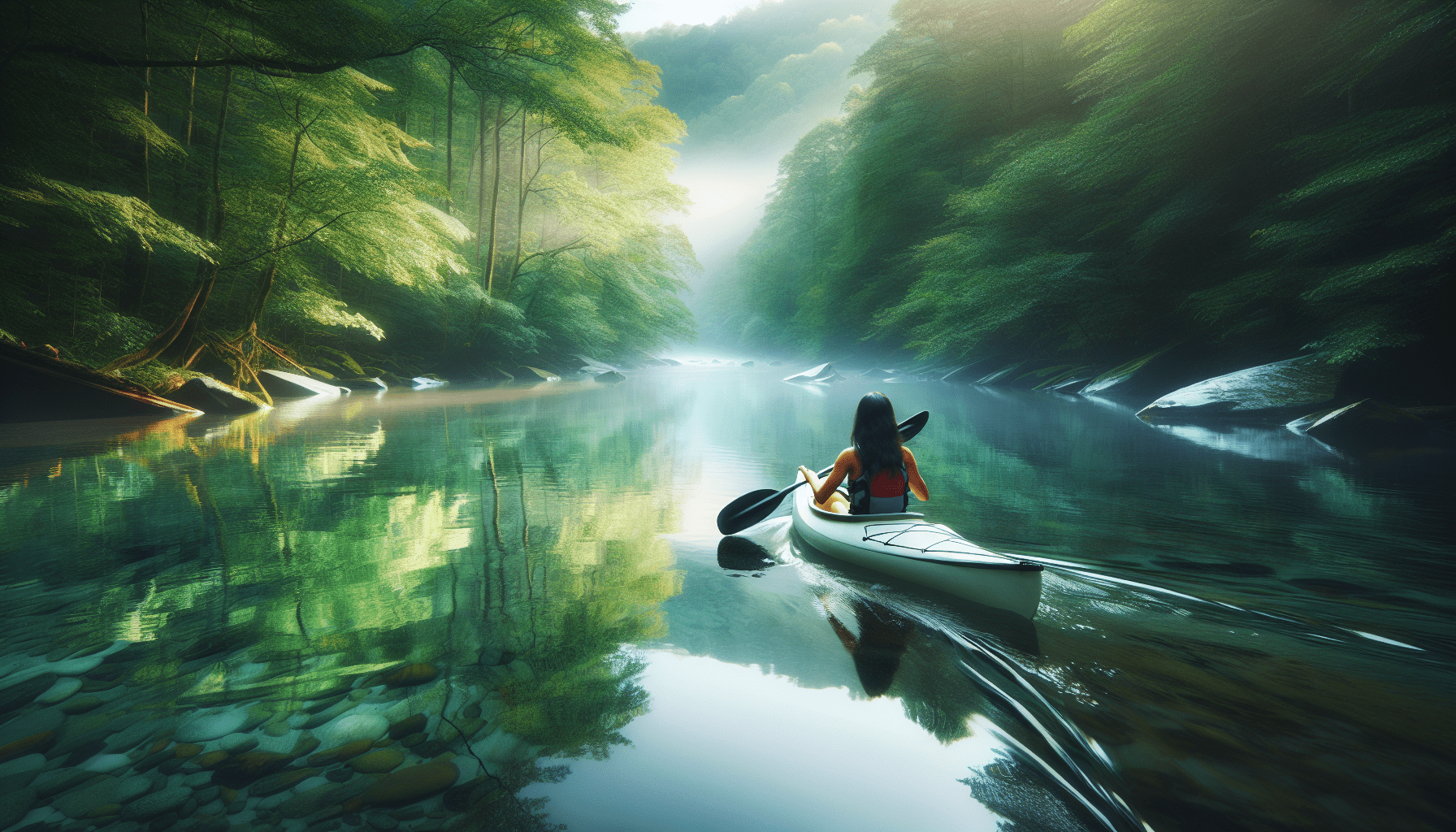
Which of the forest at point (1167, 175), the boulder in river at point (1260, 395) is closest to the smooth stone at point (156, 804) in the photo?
the forest at point (1167, 175)

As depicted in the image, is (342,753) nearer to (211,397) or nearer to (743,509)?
(743,509)

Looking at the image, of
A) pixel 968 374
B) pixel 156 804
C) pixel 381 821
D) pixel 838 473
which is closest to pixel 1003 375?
pixel 968 374

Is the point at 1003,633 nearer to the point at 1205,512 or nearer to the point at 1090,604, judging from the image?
the point at 1090,604

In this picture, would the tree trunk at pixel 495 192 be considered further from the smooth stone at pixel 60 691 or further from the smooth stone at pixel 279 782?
the smooth stone at pixel 279 782

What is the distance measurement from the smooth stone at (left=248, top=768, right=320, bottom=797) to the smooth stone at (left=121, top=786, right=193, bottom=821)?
0.49 feet

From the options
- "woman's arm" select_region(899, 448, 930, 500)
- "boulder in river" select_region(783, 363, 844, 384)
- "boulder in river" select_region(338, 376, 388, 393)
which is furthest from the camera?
"boulder in river" select_region(783, 363, 844, 384)

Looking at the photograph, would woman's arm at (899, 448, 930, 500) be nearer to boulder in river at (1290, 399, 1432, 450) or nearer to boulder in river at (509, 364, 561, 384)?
boulder in river at (1290, 399, 1432, 450)

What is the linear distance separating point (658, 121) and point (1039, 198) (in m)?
11.2

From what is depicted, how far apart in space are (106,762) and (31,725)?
434 mm

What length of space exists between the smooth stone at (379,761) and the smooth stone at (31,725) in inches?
40.2

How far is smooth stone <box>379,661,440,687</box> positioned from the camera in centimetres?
216

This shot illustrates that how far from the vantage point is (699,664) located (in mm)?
2445

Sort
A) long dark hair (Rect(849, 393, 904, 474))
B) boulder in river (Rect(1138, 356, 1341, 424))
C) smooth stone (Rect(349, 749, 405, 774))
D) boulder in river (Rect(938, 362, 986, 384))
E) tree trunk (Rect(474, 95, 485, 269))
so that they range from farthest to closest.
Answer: boulder in river (Rect(938, 362, 986, 384)) → tree trunk (Rect(474, 95, 485, 269)) → boulder in river (Rect(1138, 356, 1341, 424)) → long dark hair (Rect(849, 393, 904, 474)) → smooth stone (Rect(349, 749, 405, 774))

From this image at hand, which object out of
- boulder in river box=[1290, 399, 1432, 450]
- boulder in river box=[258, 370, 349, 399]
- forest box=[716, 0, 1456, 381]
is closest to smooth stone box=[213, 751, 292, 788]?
boulder in river box=[1290, 399, 1432, 450]
